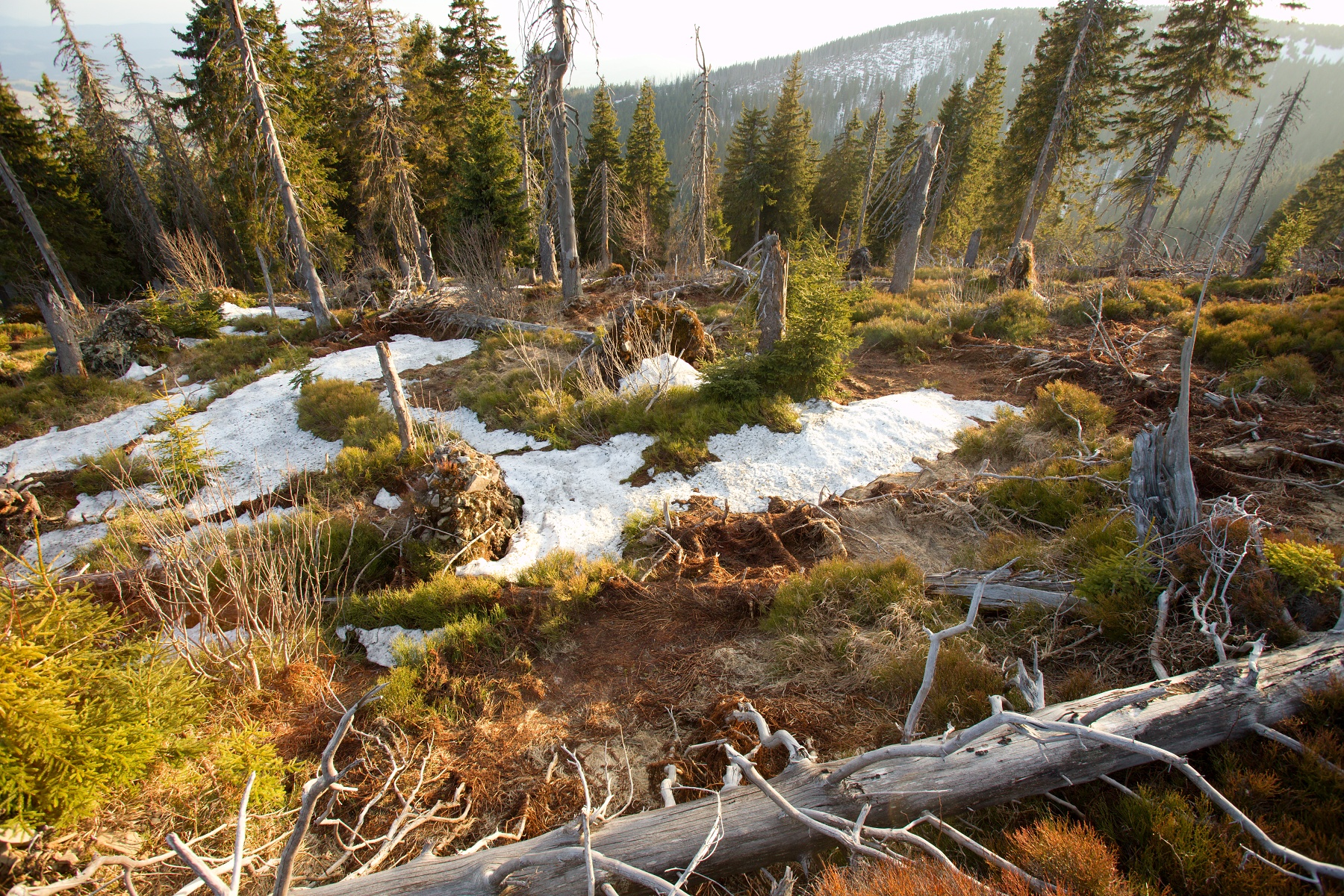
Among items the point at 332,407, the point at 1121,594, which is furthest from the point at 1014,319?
the point at 332,407

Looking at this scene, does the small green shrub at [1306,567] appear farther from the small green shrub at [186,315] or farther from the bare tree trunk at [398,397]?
the small green shrub at [186,315]

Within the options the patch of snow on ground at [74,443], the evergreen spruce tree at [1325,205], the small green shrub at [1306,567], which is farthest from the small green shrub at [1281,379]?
the evergreen spruce tree at [1325,205]

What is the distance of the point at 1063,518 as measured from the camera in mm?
4203

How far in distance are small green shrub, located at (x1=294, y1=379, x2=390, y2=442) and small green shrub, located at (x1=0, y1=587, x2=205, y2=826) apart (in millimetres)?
6051

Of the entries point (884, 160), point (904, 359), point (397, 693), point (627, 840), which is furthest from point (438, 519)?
point (884, 160)

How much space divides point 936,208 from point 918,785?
2760 cm

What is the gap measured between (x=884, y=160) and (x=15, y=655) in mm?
32362

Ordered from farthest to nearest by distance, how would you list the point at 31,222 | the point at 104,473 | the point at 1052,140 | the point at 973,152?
the point at 973,152
the point at 1052,140
the point at 31,222
the point at 104,473

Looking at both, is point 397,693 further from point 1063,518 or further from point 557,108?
point 557,108

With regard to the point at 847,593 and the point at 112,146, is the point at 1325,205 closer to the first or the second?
the point at 847,593

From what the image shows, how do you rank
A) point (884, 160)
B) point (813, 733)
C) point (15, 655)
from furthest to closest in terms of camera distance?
point (884, 160), point (813, 733), point (15, 655)

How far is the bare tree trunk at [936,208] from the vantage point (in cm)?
2194

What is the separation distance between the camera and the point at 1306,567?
240cm

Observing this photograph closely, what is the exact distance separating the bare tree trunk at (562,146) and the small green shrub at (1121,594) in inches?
450
